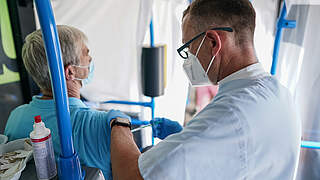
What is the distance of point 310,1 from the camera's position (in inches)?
53.0

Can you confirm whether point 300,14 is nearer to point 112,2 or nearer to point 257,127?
point 257,127

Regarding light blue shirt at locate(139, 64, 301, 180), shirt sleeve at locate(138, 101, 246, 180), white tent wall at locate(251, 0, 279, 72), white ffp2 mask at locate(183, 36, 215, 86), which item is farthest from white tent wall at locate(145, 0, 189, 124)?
shirt sleeve at locate(138, 101, 246, 180)

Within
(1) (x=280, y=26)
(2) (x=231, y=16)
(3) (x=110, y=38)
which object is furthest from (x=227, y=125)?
(3) (x=110, y=38)

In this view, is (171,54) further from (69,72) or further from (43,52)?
(43,52)

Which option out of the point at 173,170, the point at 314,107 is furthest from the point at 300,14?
the point at 173,170

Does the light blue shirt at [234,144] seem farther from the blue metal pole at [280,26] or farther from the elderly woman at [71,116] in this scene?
the blue metal pole at [280,26]

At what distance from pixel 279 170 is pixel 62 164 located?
0.64 meters

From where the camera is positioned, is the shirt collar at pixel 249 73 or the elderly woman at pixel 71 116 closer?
the shirt collar at pixel 249 73

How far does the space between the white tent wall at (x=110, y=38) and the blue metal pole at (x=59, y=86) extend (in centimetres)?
132

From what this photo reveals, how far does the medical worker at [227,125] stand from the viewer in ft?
1.76

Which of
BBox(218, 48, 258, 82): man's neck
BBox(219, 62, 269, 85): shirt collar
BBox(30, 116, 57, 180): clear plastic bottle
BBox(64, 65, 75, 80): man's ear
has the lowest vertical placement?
BBox(30, 116, 57, 180): clear plastic bottle

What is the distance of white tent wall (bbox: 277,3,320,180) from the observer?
1.42m

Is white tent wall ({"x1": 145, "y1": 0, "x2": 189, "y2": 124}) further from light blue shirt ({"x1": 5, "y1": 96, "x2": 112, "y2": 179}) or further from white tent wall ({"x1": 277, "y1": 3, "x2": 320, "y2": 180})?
light blue shirt ({"x1": 5, "y1": 96, "x2": 112, "y2": 179})

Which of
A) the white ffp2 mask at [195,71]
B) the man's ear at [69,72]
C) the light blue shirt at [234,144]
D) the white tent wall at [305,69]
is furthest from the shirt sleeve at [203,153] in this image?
the white tent wall at [305,69]
